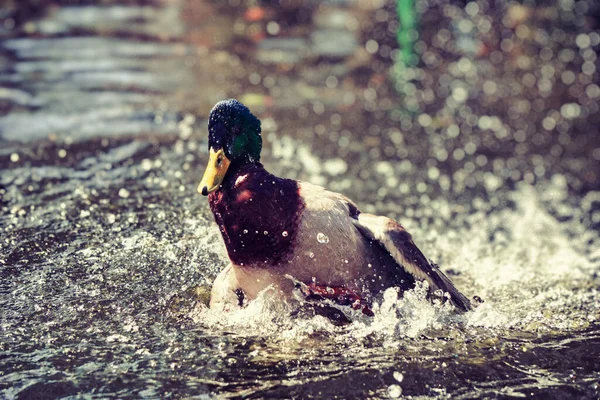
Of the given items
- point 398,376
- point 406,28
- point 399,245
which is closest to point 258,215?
point 399,245

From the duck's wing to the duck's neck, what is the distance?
13.3 inches

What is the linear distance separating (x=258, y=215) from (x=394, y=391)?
0.81m

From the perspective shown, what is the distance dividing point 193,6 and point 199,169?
5507mm

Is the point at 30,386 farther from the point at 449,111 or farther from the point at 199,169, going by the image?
the point at 449,111

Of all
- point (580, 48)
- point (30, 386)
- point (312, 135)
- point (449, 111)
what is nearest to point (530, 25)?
point (580, 48)

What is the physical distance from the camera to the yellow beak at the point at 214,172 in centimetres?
316

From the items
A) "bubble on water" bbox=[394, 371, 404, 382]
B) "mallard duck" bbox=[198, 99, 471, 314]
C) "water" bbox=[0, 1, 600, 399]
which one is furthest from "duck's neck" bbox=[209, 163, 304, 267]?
"bubble on water" bbox=[394, 371, 404, 382]

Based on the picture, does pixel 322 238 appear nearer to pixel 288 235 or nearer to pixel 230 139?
pixel 288 235

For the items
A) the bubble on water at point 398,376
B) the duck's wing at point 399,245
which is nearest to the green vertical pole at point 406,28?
the duck's wing at point 399,245

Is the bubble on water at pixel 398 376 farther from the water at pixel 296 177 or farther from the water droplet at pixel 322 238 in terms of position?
the water droplet at pixel 322 238

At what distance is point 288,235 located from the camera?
10.5 feet

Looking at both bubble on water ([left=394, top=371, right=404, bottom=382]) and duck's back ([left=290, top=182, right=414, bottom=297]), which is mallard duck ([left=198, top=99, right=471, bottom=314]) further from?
bubble on water ([left=394, top=371, right=404, bottom=382])

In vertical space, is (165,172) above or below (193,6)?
below

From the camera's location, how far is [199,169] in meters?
5.84
